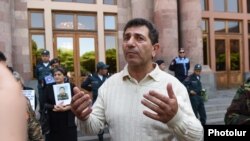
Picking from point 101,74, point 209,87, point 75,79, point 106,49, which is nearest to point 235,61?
point 209,87

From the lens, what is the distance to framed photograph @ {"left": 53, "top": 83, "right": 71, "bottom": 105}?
510cm

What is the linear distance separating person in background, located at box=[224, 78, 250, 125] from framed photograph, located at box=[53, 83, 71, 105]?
2.97 metres

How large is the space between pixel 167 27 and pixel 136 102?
424 inches

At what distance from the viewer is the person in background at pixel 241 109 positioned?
2.45 metres

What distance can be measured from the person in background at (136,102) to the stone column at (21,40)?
9646mm

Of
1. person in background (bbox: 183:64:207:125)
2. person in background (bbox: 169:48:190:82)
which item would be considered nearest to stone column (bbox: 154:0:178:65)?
person in background (bbox: 169:48:190:82)

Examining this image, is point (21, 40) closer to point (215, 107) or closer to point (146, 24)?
point (215, 107)

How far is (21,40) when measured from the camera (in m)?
11.5

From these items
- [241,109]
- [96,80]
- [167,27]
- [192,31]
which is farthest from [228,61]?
[241,109]

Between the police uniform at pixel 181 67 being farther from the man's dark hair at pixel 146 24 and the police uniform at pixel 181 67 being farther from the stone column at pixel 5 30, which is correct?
the man's dark hair at pixel 146 24

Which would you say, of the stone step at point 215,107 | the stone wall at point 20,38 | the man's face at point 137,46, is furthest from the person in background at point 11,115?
the stone wall at point 20,38

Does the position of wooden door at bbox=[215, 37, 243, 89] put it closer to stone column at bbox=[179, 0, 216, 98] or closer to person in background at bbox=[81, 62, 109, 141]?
stone column at bbox=[179, 0, 216, 98]

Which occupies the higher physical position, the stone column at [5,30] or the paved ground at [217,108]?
the stone column at [5,30]

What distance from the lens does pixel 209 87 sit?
1344 cm
